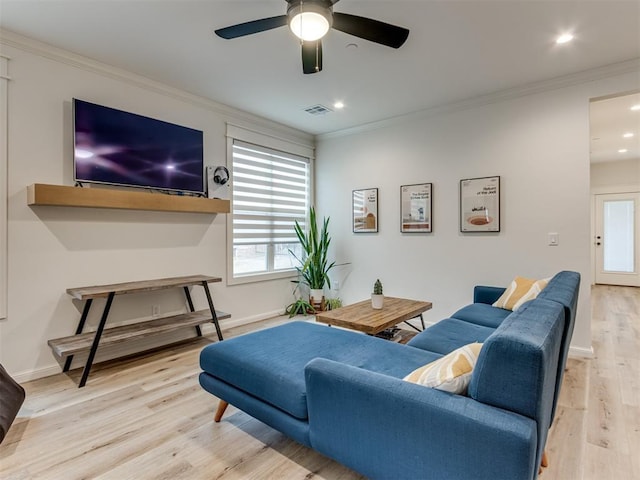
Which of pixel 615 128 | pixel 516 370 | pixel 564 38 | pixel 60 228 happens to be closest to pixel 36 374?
pixel 60 228

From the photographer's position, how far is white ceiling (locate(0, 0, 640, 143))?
228 cm

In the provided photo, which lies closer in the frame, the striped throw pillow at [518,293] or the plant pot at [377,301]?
the striped throw pillow at [518,293]

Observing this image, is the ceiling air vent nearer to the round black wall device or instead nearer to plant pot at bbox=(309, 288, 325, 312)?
the round black wall device

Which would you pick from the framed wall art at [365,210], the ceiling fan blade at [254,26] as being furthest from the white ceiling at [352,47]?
the framed wall art at [365,210]

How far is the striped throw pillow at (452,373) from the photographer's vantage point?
121 centimetres

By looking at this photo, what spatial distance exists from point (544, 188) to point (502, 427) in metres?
3.12

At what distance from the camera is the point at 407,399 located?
1.21m

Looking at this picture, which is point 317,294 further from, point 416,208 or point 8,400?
point 8,400

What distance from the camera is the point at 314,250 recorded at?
192 inches

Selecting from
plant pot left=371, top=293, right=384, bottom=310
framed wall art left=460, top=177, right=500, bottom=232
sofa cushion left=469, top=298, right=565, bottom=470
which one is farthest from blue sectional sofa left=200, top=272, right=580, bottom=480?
framed wall art left=460, top=177, right=500, bottom=232

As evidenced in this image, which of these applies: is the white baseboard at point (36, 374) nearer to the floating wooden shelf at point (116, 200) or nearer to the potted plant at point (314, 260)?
the floating wooden shelf at point (116, 200)

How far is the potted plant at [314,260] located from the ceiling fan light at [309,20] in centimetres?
310

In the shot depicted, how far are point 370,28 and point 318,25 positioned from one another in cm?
30

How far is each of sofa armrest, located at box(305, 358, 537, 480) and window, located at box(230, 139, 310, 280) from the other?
119 inches
